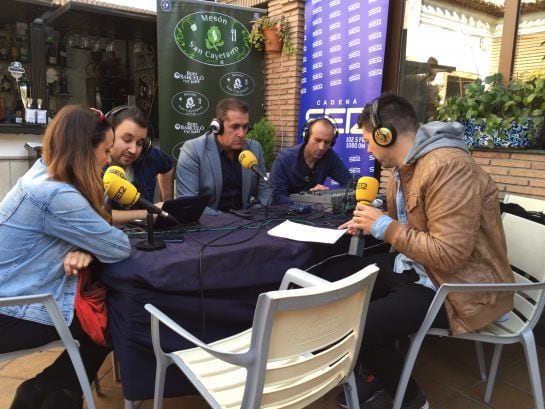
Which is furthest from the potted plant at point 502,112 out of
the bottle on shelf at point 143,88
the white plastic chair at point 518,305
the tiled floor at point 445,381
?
the bottle on shelf at point 143,88

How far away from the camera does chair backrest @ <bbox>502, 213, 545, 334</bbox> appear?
6.72 feet

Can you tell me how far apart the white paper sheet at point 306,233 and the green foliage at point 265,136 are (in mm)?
3656

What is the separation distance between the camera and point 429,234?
6.02ft

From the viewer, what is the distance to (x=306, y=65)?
6.08 m

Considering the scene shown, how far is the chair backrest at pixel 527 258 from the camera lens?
6.72 ft

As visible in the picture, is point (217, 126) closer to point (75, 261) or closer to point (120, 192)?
point (120, 192)

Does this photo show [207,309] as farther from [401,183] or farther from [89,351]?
[401,183]

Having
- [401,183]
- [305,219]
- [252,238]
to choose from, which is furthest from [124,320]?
[401,183]

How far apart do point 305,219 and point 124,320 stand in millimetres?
1228

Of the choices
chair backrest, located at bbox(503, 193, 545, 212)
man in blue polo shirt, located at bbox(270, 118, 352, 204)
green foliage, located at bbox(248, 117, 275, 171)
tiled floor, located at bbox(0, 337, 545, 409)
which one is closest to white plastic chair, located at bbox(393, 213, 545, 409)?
tiled floor, located at bbox(0, 337, 545, 409)

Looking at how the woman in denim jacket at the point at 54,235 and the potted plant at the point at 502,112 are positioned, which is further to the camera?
the potted plant at the point at 502,112

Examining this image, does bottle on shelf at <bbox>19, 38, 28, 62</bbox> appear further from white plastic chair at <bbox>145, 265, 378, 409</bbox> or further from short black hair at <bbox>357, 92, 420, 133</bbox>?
white plastic chair at <bbox>145, 265, 378, 409</bbox>

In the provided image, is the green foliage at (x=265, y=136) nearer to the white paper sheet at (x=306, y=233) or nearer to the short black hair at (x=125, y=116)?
the short black hair at (x=125, y=116)

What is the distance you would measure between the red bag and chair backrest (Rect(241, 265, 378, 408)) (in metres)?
0.89
